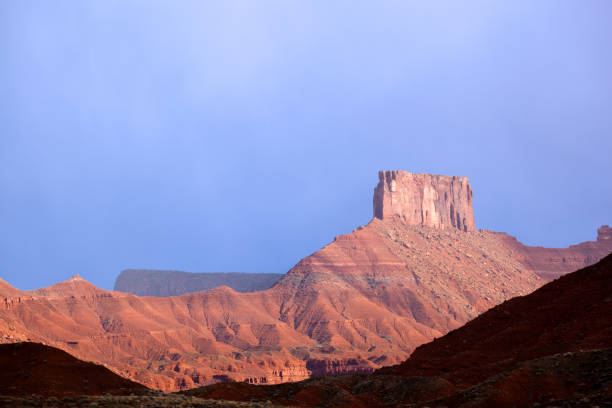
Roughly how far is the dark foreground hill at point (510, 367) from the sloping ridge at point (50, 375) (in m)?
5.87

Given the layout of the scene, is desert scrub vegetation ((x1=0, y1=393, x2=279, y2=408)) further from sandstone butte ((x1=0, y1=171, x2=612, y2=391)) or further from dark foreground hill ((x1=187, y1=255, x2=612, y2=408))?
sandstone butte ((x1=0, y1=171, x2=612, y2=391))

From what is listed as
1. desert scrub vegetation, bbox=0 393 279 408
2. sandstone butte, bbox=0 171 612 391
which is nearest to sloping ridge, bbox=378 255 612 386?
desert scrub vegetation, bbox=0 393 279 408

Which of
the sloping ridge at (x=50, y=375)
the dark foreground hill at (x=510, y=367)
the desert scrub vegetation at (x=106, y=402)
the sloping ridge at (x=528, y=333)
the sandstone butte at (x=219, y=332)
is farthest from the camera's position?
the sandstone butte at (x=219, y=332)

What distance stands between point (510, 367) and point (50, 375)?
2572 centimetres

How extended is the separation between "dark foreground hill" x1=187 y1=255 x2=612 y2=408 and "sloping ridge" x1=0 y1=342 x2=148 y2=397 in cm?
587

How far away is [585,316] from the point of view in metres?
49.3

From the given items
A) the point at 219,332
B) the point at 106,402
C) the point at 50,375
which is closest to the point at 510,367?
the point at 106,402

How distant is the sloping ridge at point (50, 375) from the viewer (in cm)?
3856

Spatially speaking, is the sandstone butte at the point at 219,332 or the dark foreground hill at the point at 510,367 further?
the sandstone butte at the point at 219,332

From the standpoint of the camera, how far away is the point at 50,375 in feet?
132

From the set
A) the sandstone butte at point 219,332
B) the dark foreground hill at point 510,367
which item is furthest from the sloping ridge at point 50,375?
the sandstone butte at point 219,332

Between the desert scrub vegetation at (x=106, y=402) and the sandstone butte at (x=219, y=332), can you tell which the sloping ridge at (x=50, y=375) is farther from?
the sandstone butte at (x=219, y=332)

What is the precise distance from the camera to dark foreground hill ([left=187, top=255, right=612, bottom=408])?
35.5m

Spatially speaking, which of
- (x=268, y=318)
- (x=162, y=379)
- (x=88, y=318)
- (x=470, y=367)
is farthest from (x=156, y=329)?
(x=470, y=367)
